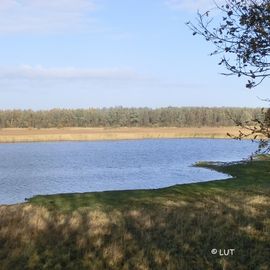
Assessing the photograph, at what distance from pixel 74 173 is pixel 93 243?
30.9 meters

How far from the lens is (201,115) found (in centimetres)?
17550

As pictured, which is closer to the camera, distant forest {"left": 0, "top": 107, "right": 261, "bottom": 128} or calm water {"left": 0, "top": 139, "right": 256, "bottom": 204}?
calm water {"left": 0, "top": 139, "right": 256, "bottom": 204}

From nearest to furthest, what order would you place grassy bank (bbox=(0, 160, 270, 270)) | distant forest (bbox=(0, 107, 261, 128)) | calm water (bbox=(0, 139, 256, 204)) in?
grassy bank (bbox=(0, 160, 270, 270))
calm water (bbox=(0, 139, 256, 204))
distant forest (bbox=(0, 107, 261, 128))

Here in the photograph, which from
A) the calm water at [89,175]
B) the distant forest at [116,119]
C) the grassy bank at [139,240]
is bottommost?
the calm water at [89,175]

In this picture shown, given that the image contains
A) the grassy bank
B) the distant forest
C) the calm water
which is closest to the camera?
the grassy bank

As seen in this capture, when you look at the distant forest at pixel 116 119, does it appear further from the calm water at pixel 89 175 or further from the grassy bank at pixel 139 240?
the grassy bank at pixel 139 240

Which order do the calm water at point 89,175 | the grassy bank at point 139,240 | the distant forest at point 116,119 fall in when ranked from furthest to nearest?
the distant forest at point 116,119 < the calm water at point 89,175 < the grassy bank at point 139,240

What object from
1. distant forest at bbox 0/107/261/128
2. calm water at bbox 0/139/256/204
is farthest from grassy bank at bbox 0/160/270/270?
distant forest at bbox 0/107/261/128

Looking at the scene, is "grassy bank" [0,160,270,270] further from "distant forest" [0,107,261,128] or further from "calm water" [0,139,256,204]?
"distant forest" [0,107,261,128]

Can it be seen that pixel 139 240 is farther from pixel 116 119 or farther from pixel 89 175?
pixel 116 119

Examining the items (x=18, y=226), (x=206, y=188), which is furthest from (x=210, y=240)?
(x=206, y=188)

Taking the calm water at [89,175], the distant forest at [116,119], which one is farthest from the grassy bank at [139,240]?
the distant forest at [116,119]

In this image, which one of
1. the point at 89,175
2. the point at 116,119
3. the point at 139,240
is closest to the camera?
the point at 139,240

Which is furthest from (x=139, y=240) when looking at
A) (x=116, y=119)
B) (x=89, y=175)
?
(x=116, y=119)
